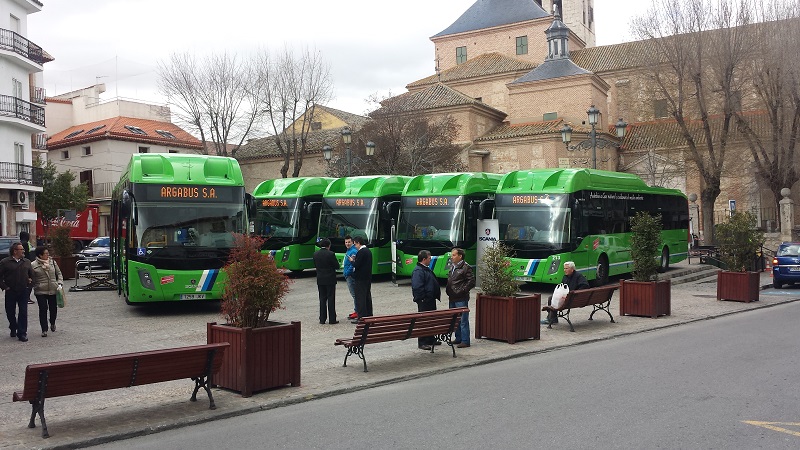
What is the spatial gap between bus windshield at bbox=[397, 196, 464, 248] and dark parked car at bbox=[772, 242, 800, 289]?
10.7 m

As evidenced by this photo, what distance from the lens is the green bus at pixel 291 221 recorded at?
80.9 feet

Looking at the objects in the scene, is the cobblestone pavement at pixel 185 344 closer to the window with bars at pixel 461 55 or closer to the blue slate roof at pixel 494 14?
the blue slate roof at pixel 494 14

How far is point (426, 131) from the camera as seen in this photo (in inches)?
1567

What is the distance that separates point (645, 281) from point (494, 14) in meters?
47.8

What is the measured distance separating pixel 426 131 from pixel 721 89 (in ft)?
51.4

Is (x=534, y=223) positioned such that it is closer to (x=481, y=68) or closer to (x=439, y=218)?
(x=439, y=218)

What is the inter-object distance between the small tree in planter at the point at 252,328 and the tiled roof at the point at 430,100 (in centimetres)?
3380

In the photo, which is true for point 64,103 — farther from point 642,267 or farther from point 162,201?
point 642,267

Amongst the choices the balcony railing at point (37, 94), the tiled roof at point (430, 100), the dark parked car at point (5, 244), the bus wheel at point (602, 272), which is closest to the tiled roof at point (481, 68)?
the tiled roof at point (430, 100)

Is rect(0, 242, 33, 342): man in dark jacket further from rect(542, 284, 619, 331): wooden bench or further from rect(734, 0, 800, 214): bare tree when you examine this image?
rect(734, 0, 800, 214): bare tree

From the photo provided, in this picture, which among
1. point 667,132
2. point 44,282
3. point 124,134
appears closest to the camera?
point 44,282

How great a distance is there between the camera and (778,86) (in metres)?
31.0

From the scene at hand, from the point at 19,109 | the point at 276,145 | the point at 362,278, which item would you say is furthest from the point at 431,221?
the point at 276,145

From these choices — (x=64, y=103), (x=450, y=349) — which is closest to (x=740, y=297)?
(x=450, y=349)
